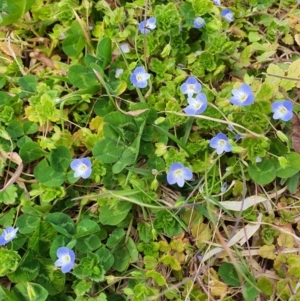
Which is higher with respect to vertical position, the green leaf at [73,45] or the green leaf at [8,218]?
the green leaf at [73,45]

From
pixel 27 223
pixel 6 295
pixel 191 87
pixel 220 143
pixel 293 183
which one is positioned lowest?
pixel 6 295

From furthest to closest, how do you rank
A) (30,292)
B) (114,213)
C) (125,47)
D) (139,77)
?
(125,47), (139,77), (114,213), (30,292)

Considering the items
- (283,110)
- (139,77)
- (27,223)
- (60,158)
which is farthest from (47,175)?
(283,110)

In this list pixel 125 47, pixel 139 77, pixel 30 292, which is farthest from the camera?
pixel 125 47

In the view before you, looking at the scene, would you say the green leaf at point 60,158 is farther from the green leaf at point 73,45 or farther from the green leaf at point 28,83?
the green leaf at point 73,45

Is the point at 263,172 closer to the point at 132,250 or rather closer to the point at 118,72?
the point at 132,250

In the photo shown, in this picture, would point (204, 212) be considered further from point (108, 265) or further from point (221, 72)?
point (221, 72)

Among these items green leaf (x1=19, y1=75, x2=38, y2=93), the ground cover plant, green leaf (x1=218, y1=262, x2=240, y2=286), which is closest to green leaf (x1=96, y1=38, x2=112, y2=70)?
the ground cover plant

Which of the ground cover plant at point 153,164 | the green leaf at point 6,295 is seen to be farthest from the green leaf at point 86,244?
the green leaf at point 6,295
